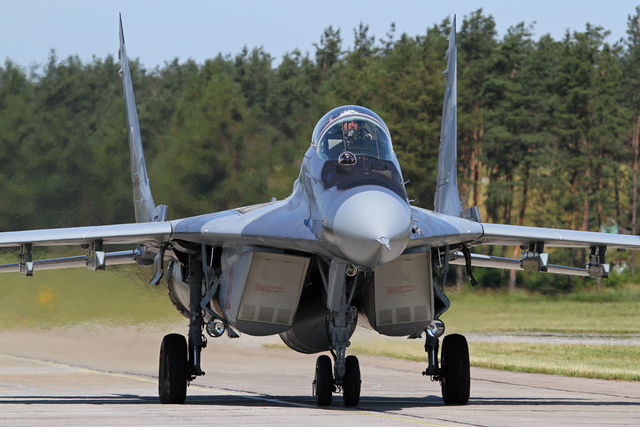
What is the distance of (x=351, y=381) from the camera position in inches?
374

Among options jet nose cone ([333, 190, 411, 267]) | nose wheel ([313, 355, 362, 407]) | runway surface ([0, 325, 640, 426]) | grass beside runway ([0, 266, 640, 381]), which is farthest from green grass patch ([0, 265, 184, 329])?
jet nose cone ([333, 190, 411, 267])

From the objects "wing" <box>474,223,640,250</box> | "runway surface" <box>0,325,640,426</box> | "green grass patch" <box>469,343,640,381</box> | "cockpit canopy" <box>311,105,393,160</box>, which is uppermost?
"cockpit canopy" <box>311,105,393,160</box>

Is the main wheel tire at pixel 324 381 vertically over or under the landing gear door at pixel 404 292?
under

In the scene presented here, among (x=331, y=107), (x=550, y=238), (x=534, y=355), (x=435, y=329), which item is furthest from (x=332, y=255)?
(x=331, y=107)

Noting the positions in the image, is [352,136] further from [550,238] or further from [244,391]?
[244,391]

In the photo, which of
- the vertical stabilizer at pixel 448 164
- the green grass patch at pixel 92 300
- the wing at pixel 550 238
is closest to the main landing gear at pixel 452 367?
the wing at pixel 550 238

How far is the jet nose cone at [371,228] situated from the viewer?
25.2 ft

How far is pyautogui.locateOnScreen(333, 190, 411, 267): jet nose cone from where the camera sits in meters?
7.67

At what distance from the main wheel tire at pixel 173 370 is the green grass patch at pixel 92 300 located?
735 cm

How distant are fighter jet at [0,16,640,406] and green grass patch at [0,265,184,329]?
257 inches

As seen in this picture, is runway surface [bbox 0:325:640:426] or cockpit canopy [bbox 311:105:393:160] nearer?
runway surface [bbox 0:325:640:426]

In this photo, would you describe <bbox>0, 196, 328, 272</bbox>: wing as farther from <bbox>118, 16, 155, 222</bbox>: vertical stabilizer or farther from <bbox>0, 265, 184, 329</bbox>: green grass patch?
<bbox>0, 265, 184, 329</bbox>: green grass patch

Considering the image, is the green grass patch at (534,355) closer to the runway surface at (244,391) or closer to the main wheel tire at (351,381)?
the runway surface at (244,391)

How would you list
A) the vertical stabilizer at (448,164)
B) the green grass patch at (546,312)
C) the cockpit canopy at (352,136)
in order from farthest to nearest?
the green grass patch at (546,312) < the vertical stabilizer at (448,164) < the cockpit canopy at (352,136)
